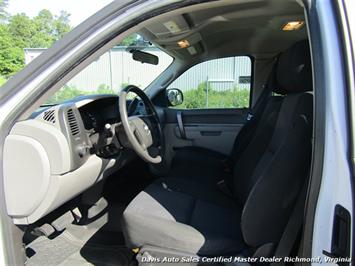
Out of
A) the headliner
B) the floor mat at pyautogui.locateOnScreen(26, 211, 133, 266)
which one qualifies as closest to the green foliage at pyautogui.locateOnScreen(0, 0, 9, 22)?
the headliner

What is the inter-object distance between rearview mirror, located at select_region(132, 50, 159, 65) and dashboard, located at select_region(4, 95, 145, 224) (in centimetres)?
76

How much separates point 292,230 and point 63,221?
4.39 feet

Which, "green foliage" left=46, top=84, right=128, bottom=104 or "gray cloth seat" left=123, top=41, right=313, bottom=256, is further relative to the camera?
"green foliage" left=46, top=84, right=128, bottom=104

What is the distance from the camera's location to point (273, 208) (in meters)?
1.18

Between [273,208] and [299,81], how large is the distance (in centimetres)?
61

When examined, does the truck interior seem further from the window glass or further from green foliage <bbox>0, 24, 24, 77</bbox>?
green foliage <bbox>0, 24, 24, 77</bbox>

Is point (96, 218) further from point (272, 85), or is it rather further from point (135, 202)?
point (272, 85)

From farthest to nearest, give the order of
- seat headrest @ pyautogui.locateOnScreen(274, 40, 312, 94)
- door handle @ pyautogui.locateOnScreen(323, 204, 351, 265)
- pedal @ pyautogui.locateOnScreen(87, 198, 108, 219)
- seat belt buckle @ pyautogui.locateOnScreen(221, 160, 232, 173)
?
seat belt buckle @ pyautogui.locateOnScreen(221, 160, 232, 173) → pedal @ pyautogui.locateOnScreen(87, 198, 108, 219) → seat headrest @ pyautogui.locateOnScreen(274, 40, 312, 94) → door handle @ pyautogui.locateOnScreen(323, 204, 351, 265)

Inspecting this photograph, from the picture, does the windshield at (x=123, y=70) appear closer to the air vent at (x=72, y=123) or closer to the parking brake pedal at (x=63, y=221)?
the air vent at (x=72, y=123)

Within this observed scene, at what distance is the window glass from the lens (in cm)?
285

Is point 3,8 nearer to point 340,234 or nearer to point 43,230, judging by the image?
point 43,230

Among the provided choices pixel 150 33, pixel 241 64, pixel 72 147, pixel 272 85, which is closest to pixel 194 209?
pixel 72 147

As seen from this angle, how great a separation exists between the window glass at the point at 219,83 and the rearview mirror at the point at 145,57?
0.30 metres

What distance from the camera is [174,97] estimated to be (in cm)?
295
